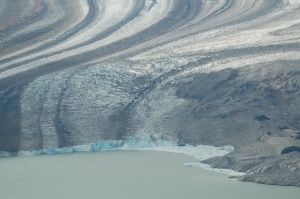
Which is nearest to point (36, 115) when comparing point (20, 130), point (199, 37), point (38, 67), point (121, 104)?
point (20, 130)

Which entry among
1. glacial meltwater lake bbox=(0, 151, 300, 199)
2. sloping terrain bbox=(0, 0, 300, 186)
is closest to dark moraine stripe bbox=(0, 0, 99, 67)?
sloping terrain bbox=(0, 0, 300, 186)

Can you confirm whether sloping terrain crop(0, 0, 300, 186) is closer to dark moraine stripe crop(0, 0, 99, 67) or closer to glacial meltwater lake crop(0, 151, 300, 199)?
dark moraine stripe crop(0, 0, 99, 67)

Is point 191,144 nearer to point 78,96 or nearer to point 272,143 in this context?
point 272,143

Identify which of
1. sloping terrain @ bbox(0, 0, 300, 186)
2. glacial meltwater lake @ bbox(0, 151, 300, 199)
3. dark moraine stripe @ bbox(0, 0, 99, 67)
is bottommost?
glacial meltwater lake @ bbox(0, 151, 300, 199)

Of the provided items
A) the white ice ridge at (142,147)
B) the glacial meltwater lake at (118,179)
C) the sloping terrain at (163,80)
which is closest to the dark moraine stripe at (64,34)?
the sloping terrain at (163,80)

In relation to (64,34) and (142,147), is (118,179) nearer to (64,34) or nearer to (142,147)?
(142,147)

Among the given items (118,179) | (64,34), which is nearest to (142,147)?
(118,179)

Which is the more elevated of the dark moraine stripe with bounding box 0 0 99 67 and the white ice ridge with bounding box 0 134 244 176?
the dark moraine stripe with bounding box 0 0 99 67
